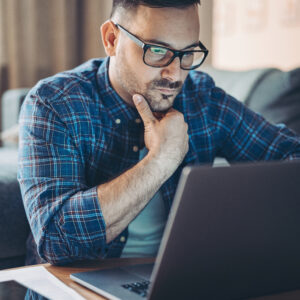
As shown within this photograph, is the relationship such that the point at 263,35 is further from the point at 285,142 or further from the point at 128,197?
the point at 128,197

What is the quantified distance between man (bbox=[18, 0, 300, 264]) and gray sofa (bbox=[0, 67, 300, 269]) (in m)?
0.27

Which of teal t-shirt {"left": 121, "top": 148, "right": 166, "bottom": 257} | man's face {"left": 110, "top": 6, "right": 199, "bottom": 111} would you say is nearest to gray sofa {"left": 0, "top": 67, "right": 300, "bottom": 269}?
teal t-shirt {"left": 121, "top": 148, "right": 166, "bottom": 257}

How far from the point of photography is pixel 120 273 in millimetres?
776

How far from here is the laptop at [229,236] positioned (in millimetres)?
551

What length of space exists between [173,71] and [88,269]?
0.47m

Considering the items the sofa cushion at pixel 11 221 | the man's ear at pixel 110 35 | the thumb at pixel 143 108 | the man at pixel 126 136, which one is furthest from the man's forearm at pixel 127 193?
the sofa cushion at pixel 11 221

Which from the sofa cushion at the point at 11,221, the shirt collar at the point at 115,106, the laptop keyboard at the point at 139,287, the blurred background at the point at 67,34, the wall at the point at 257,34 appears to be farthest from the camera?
the wall at the point at 257,34

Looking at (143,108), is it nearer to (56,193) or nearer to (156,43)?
(156,43)

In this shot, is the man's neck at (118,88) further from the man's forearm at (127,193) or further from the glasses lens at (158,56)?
the man's forearm at (127,193)

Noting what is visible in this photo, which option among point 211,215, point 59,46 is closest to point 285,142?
point 211,215

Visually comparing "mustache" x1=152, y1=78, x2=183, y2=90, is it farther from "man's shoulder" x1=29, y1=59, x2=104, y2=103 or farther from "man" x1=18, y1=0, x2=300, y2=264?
"man's shoulder" x1=29, y1=59, x2=104, y2=103

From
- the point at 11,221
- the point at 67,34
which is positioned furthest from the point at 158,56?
the point at 67,34

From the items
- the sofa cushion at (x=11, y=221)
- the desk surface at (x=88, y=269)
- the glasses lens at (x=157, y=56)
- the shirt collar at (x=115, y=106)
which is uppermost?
the glasses lens at (x=157, y=56)

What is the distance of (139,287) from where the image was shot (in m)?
0.71
